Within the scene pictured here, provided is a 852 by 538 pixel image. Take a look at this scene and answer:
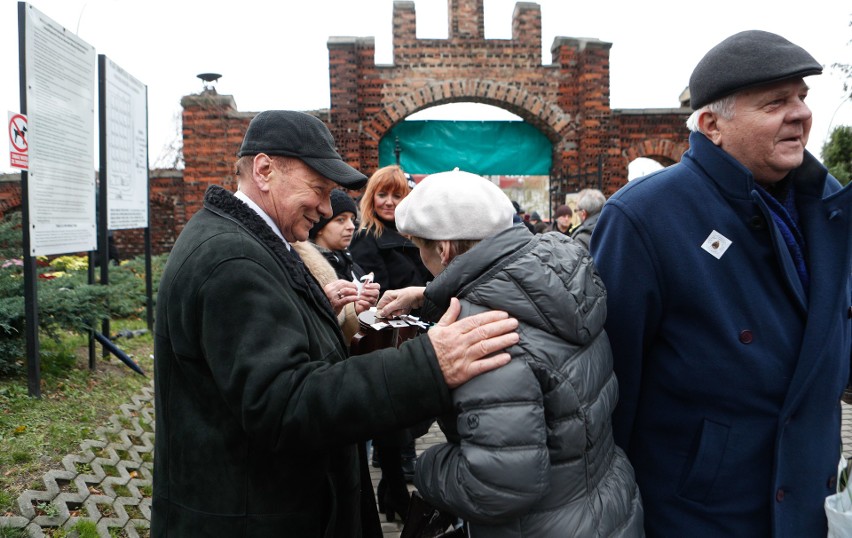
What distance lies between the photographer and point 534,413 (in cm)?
157

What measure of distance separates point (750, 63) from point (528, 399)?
1067mm

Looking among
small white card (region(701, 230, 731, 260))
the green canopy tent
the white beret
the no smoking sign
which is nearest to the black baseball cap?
the white beret

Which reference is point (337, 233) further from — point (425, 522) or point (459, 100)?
point (459, 100)

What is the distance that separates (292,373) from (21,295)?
434cm

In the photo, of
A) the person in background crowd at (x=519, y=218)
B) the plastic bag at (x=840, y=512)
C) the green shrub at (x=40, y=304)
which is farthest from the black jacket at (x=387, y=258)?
the plastic bag at (x=840, y=512)

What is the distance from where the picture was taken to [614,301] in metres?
1.93

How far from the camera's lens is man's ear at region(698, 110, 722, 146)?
191 cm

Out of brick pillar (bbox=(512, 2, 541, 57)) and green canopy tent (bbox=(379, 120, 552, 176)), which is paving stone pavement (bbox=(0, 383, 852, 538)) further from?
brick pillar (bbox=(512, 2, 541, 57))

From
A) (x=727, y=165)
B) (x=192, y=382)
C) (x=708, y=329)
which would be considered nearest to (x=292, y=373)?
(x=192, y=382)

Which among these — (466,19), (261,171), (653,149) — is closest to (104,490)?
(261,171)

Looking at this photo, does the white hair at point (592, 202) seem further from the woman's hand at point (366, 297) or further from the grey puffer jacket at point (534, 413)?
the grey puffer jacket at point (534, 413)

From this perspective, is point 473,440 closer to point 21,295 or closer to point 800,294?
point 800,294

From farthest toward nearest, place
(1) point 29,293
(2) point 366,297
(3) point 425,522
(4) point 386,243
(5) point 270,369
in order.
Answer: (4) point 386,243 → (1) point 29,293 → (2) point 366,297 → (3) point 425,522 → (5) point 270,369

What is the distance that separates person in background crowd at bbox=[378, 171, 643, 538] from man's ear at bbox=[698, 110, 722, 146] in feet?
1.73
